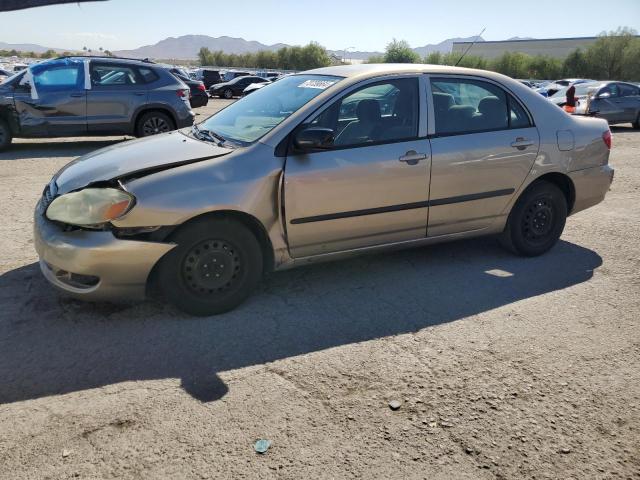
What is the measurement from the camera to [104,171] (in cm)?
372

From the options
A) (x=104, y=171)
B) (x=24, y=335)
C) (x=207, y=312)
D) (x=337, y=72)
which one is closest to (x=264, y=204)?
(x=207, y=312)

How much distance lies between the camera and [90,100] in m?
10.1

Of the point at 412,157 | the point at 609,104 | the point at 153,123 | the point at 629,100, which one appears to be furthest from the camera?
the point at 629,100

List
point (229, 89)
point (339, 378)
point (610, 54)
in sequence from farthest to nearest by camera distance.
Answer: point (610, 54), point (229, 89), point (339, 378)

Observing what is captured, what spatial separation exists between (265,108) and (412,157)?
4.11 feet

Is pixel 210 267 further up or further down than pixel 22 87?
further down

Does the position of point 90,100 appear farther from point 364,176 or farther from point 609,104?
point 609,104

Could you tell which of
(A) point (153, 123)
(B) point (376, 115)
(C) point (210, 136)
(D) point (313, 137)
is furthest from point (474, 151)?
(A) point (153, 123)

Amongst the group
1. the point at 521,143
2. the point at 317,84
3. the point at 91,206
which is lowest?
the point at 91,206

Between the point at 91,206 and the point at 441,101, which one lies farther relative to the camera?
the point at 441,101

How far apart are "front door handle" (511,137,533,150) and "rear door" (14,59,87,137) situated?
827 cm

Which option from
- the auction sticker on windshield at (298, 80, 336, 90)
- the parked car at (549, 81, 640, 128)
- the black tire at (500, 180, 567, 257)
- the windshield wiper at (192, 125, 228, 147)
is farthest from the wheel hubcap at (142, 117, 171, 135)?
the parked car at (549, 81, 640, 128)

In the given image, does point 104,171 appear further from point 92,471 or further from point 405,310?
point 405,310

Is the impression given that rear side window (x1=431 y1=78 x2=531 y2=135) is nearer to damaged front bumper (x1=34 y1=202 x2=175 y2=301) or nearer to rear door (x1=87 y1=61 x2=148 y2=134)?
damaged front bumper (x1=34 y1=202 x2=175 y2=301)
